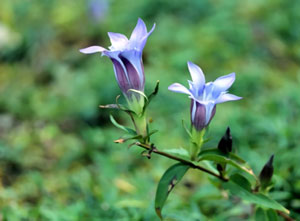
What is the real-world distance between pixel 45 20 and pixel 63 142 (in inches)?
58.1

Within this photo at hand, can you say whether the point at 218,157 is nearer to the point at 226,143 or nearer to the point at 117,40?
the point at 226,143

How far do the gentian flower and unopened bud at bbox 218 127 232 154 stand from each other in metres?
0.08

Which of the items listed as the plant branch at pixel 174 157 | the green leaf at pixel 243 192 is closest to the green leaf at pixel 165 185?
the plant branch at pixel 174 157

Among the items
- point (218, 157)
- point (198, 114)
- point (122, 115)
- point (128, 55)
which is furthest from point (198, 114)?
point (122, 115)

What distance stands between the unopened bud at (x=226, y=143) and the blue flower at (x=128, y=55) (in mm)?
241

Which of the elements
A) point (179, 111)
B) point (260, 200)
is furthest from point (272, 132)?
point (260, 200)

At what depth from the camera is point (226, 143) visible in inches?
39.9

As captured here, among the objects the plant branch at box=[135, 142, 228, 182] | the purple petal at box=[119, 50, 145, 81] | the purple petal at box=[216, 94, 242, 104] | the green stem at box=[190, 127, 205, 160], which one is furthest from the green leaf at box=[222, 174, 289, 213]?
the purple petal at box=[119, 50, 145, 81]

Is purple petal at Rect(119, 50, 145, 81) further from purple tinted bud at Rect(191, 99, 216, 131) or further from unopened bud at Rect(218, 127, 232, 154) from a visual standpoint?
unopened bud at Rect(218, 127, 232, 154)

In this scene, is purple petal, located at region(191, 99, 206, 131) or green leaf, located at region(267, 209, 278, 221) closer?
purple petal, located at region(191, 99, 206, 131)

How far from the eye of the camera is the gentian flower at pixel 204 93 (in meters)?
0.92

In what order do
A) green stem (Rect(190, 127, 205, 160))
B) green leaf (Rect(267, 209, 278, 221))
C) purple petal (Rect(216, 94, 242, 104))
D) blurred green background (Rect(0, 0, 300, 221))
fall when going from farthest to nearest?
blurred green background (Rect(0, 0, 300, 221)), green leaf (Rect(267, 209, 278, 221)), green stem (Rect(190, 127, 205, 160)), purple petal (Rect(216, 94, 242, 104))

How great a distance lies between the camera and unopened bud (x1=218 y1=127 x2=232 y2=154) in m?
1.01

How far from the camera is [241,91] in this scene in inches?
90.2
